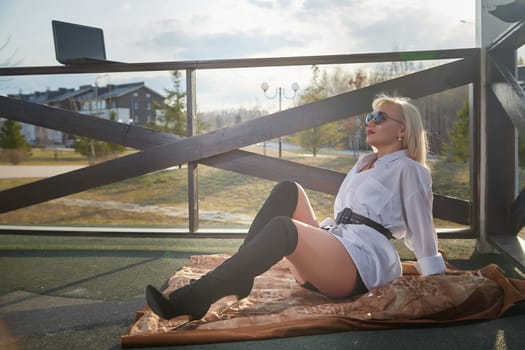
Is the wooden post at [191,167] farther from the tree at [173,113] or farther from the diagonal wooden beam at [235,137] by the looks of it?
the tree at [173,113]

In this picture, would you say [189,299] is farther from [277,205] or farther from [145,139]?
[145,139]

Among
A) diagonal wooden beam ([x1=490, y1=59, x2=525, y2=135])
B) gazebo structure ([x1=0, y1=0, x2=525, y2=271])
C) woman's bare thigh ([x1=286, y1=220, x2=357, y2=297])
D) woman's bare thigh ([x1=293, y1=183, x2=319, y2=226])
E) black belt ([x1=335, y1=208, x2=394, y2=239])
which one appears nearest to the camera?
woman's bare thigh ([x1=286, y1=220, x2=357, y2=297])

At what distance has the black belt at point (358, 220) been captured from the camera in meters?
1.91

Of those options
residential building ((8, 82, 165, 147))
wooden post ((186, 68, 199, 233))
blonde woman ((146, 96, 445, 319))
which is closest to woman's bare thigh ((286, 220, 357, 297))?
blonde woman ((146, 96, 445, 319))

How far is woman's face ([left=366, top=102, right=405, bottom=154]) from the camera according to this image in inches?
78.9

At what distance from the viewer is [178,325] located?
1728 millimetres

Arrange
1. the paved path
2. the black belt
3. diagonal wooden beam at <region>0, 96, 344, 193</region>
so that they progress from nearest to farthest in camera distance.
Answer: the black belt → diagonal wooden beam at <region>0, 96, 344, 193</region> → the paved path

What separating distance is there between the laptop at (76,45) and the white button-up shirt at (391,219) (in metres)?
2.34

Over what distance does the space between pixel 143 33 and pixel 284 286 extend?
646 cm

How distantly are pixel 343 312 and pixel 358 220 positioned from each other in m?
0.36

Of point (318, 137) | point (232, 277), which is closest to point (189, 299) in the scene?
point (232, 277)

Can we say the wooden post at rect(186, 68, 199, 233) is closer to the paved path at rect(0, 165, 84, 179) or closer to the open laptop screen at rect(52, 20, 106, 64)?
the open laptop screen at rect(52, 20, 106, 64)

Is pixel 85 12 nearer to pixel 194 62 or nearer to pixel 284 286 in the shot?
pixel 194 62

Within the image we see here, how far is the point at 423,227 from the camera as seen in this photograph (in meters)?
1.84
